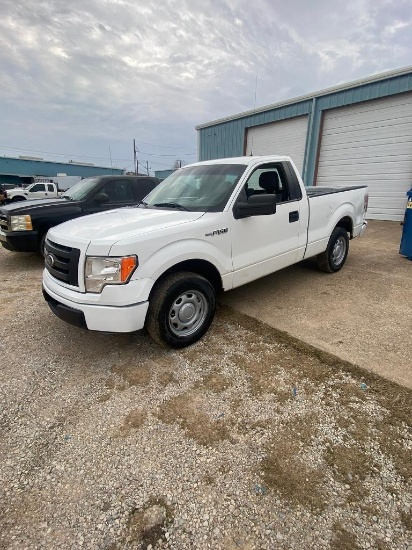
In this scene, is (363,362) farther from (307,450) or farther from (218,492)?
(218,492)

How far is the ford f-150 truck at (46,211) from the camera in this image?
5656 mm

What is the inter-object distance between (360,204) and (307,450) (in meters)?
4.83

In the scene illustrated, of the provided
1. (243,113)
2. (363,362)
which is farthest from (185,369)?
(243,113)

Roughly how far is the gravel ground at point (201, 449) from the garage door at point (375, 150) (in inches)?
383

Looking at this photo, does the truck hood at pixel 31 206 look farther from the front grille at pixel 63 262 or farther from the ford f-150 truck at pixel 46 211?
the front grille at pixel 63 262

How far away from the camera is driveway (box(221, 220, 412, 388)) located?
9.82ft

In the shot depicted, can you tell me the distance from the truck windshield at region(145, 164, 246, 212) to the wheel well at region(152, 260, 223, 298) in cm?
59

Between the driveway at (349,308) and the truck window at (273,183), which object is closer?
the driveway at (349,308)

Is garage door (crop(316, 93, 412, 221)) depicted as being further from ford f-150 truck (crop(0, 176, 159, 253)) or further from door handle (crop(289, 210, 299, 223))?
ford f-150 truck (crop(0, 176, 159, 253))

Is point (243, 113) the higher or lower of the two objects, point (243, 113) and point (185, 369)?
the higher

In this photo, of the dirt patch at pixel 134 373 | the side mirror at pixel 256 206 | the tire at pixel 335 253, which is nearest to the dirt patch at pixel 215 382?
the dirt patch at pixel 134 373

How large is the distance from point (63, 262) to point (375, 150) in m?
11.3

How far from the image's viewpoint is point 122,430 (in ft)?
7.14

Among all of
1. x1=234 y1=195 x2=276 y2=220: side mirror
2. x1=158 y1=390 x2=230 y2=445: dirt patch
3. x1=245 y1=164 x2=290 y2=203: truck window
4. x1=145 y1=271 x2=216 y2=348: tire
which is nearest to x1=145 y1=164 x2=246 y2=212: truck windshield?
x1=234 y1=195 x2=276 y2=220: side mirror
